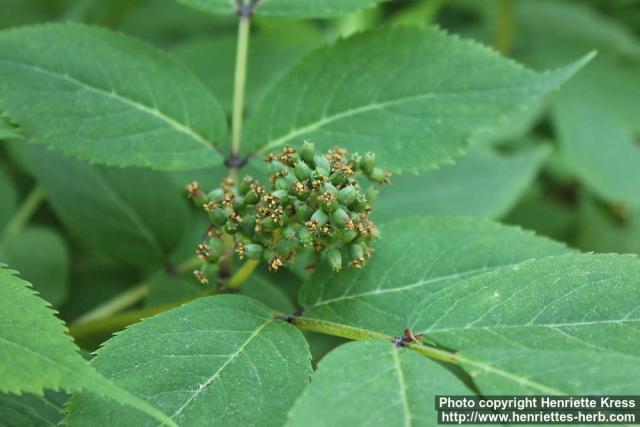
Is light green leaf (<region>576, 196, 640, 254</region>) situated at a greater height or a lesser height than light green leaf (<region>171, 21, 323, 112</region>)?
lesser

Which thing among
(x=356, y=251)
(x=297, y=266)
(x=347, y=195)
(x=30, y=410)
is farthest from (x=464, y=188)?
(x=30, y=410)

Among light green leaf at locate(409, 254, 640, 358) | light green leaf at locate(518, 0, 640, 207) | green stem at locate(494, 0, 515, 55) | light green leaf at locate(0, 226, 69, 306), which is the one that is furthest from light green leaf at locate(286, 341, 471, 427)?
green stem at locate(494, 0, 515, 55)

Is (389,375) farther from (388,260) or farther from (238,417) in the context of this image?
(388,260)

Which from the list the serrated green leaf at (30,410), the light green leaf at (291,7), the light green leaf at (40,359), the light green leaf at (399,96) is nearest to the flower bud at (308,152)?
the light green leaf at (399,96)

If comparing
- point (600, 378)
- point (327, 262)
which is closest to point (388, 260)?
point (327, 262)

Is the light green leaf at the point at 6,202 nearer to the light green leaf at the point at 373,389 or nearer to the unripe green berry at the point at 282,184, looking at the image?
the unripe green berry at the point at 282,184

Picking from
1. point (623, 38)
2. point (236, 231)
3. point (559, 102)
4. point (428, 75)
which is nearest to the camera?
point (236, 231)

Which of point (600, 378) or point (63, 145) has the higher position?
point (63, 145)

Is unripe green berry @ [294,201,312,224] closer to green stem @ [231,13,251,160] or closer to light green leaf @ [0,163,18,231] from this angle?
green stem @ [231,13,251,160]

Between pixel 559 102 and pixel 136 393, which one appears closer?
pixel 136 393
